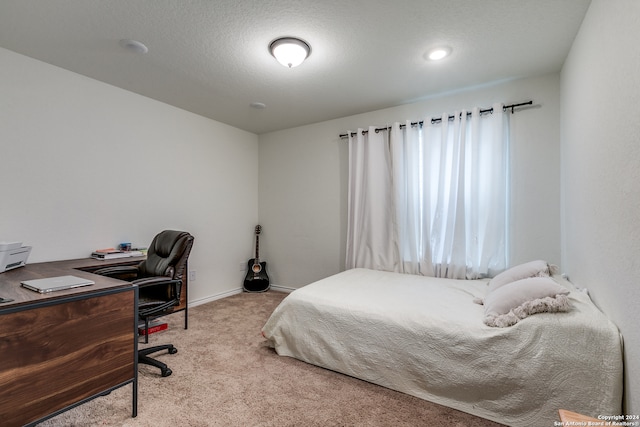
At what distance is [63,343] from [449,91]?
3591 millimetres

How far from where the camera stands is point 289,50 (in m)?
2.08

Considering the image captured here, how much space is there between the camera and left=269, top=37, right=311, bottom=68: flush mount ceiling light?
2055mm

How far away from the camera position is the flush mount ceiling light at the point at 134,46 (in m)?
2.09

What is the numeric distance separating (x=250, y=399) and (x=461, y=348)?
1.33 metres

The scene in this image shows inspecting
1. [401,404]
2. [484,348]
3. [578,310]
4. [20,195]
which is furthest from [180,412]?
[578,310]

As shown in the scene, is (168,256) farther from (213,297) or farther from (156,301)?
(213,297)

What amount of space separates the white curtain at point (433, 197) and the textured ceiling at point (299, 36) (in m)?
0.49

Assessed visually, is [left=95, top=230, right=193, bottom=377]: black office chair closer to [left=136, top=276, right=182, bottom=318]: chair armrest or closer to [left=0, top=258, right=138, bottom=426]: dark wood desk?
[left=136, top=276, right=182, bottom=318]: chair armrest

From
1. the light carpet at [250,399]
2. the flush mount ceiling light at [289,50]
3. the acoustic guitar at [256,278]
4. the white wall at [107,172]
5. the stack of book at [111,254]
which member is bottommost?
the light carpet at [250,399]

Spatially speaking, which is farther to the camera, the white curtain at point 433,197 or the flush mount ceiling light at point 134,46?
the white curtain at point 433,197

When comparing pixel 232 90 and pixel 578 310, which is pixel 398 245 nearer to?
pixel 578 310

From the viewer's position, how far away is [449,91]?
296 centimetres

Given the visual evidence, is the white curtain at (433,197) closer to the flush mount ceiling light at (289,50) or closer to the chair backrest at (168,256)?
the flush mount ceiling light at (289,50)

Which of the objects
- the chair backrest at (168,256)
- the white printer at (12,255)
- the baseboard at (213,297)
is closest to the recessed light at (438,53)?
the chair backrest at (168,256)
